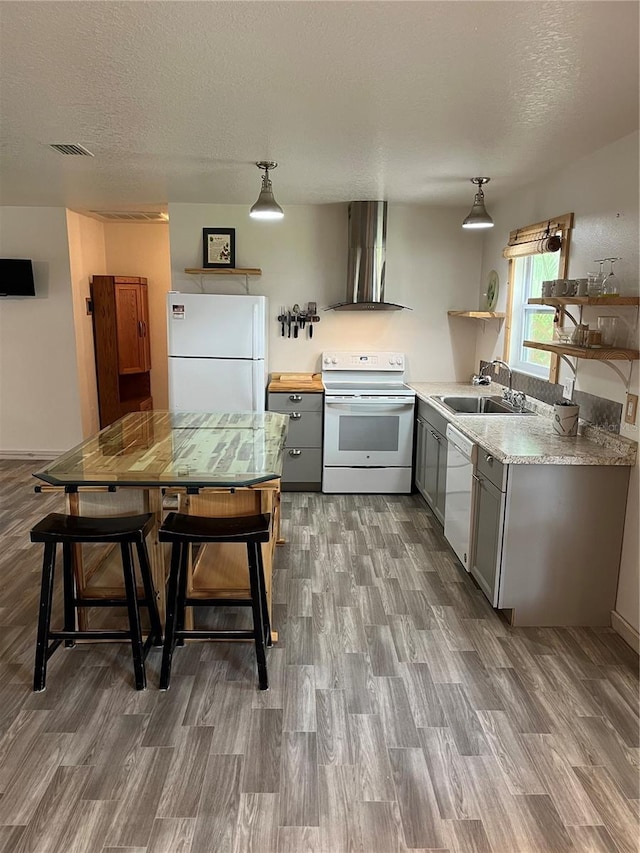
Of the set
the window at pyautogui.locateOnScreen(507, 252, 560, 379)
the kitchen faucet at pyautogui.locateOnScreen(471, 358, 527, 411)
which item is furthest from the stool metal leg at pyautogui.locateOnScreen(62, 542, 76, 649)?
the window at pyautogui.locateOnScreen(507, 252, 560, 379)

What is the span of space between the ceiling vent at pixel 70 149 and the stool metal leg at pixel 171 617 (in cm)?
221

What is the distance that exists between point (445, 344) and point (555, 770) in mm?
3851

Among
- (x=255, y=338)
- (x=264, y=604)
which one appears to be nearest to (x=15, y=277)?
(x=255, y=338)

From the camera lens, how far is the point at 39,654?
93.6 inches

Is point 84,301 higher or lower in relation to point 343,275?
lower

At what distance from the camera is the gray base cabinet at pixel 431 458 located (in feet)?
12.9

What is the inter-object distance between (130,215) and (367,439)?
334cm

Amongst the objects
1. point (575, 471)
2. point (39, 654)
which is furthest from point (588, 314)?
point (39, 654)

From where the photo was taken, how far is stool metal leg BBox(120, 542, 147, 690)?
2352mm

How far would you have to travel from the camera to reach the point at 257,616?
94.3 inches

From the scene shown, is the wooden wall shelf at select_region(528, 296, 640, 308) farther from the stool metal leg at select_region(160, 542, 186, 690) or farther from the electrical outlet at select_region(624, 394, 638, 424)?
the stool metal leg at select_region(160, 542, 186, 690)

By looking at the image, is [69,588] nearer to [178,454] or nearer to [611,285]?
[178,454]

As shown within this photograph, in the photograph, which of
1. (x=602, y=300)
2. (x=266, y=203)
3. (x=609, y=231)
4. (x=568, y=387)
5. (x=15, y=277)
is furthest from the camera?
(x=15, y=277)

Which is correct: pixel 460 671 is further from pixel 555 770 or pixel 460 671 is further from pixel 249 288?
pixel 249 288
